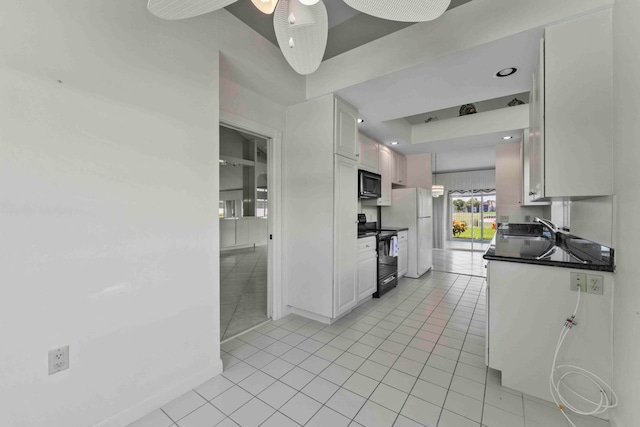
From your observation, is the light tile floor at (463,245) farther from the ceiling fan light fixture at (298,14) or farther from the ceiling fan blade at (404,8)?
the ceiling fan light fixture at (298,14)

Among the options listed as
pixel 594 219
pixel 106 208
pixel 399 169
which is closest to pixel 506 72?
pixel 594 219

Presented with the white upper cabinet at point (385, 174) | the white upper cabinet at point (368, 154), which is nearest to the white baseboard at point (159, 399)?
the white upper cabinet at point (368, 154)

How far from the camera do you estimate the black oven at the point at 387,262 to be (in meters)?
3.79

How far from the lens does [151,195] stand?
1630 millimetres

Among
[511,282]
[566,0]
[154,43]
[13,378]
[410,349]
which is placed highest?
[566,0]

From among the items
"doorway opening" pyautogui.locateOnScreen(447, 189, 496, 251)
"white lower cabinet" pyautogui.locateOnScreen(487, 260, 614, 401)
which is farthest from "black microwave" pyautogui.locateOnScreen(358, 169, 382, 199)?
"doorway opening" pyautogui.locateOnScreen(447, 189, 496, 251)

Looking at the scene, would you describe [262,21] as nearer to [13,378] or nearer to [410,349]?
[13,378]

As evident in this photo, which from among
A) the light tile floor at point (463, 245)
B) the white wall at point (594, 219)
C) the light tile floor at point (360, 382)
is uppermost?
the white wall at point (594, 219)

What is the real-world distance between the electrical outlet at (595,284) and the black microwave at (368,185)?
93.6 inches

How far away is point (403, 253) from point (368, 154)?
1809 millimetres

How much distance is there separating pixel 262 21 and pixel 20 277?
2.46 meters

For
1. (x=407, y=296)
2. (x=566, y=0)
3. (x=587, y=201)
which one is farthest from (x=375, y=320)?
(x=566, y=0)

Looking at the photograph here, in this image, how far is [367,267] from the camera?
3434mm

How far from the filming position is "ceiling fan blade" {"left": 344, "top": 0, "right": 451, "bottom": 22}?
3.27ft
